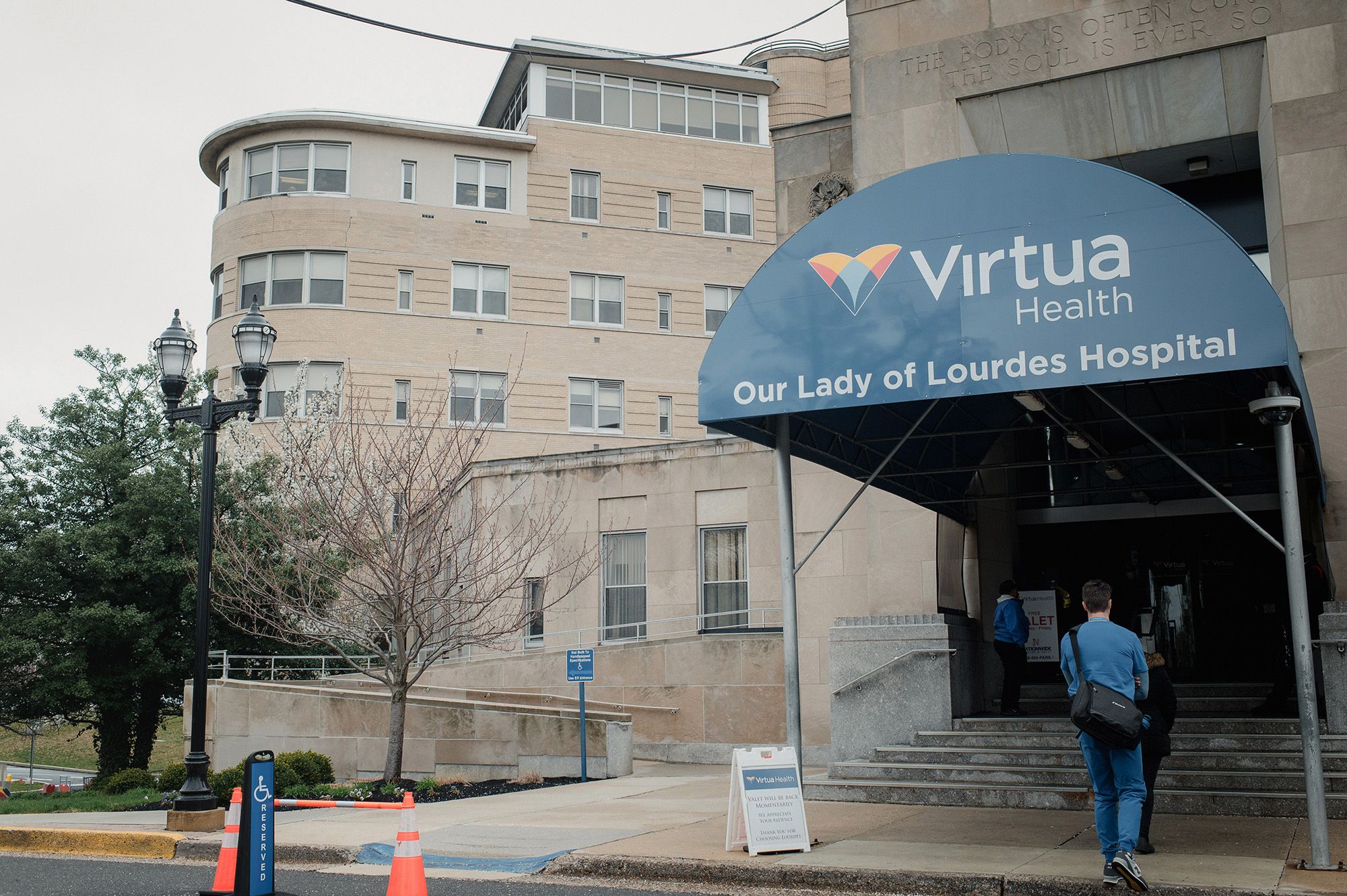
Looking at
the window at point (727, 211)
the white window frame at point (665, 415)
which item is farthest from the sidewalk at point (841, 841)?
the window at point (727, 211)

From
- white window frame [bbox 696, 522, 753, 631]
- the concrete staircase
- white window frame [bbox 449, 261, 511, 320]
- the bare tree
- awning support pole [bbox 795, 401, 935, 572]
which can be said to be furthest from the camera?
white window frame [bbox 449, 261, 511, 320]

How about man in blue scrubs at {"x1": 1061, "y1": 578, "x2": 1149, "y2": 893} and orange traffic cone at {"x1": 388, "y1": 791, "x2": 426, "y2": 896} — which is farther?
man in blue scrubs at {"x1": 1061, "y1": 578, "x2": 1149, "y2": 893}

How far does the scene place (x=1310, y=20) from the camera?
1455 centimetres

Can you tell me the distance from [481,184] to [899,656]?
2593 cm

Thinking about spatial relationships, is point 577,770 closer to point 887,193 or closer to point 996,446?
point 996,446

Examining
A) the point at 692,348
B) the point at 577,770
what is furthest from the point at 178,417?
the point at 692,348

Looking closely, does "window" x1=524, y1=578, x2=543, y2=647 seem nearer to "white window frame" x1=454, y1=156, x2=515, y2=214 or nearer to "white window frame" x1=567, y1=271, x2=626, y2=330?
"white window frame" x1=567, y1=271, x2=626, y2=330

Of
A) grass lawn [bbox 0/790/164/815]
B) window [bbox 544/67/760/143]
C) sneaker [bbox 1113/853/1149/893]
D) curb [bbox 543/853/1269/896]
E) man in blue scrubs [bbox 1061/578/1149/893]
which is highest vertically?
window [bbox 544/67/760/143]

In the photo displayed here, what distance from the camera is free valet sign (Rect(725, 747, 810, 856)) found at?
996 centimetres

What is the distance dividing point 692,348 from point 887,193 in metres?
27.5

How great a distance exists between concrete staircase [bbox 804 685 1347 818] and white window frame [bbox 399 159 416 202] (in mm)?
26322

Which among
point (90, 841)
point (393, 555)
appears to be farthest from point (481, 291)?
point (90, 841)

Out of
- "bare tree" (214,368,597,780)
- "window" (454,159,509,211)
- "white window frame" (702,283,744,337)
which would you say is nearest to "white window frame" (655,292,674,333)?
"white window frame" (702,283,744,337)

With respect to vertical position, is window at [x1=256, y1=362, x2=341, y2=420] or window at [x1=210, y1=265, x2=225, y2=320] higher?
window at [x1=210, y1=265, x2=225, y2=320]
